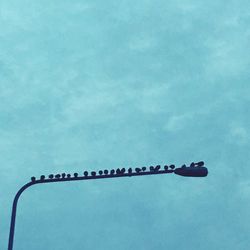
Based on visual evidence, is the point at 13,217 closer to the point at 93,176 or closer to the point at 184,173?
the point at 93,176

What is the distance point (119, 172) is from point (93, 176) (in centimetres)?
86

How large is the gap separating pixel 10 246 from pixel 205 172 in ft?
20.7

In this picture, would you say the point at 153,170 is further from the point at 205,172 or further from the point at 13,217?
the point at 13,217

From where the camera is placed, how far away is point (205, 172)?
1126cm

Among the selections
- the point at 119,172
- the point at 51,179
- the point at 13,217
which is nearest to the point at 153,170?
the point at 119,172

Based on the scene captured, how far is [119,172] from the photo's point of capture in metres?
12.0

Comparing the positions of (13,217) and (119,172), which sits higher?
(119,172)

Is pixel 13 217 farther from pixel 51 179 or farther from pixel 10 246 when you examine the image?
pixel 51 179

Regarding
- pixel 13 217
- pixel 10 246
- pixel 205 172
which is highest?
pixel 205 172

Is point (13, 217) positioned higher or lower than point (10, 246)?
higher

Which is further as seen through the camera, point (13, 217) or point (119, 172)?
point (119, 172)

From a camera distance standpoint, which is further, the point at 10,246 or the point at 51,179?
the point at 51,179

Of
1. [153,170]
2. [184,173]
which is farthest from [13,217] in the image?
[184,173]

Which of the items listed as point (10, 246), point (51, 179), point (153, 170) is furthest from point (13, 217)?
point (153, 170)
